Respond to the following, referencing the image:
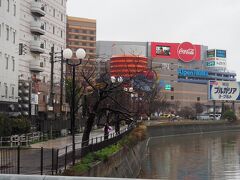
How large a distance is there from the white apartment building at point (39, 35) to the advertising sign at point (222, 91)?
79.1 m

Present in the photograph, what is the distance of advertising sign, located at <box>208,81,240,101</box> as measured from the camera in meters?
150

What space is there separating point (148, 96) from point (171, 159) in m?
16.9

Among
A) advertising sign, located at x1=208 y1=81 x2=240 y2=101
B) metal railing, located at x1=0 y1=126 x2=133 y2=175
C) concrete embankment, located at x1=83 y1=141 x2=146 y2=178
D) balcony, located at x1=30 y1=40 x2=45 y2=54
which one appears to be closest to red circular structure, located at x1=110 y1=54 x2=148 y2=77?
concrete embankment, located at x1=83 y1=141 x2=146 y2=178

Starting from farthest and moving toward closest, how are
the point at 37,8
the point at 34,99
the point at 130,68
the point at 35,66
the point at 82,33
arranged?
the point at 82,33 → the point at 130,68 → the point at 37,8 → the point at 35,66 → the point at 34,99

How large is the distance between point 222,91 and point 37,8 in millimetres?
92961

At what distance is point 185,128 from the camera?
371 feet

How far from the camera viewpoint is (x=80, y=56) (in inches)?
829

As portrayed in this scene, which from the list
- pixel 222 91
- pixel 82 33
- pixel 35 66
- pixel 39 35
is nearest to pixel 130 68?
pixel 39 35

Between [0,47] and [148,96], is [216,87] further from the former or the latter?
[0,47]

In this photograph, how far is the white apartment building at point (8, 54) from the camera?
144 ft

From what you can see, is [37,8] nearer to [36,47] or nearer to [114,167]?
[36,47]

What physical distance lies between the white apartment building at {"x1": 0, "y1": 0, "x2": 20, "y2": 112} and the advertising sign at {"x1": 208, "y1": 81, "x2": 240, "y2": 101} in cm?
10846

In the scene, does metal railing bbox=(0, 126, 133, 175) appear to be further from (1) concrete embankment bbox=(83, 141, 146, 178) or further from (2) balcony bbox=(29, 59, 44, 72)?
(2) balcony bbox=(29, 59, 44, 72)

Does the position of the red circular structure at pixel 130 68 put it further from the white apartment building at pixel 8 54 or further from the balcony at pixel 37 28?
the balcony at pixel 37 28
